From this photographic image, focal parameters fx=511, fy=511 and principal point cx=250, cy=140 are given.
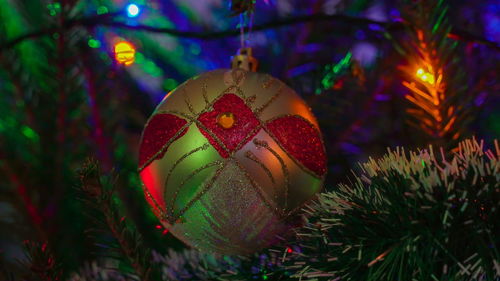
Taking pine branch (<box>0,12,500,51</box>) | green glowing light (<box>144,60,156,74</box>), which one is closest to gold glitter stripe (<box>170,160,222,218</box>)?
pine branch (<box>0,12,500,51</box>)

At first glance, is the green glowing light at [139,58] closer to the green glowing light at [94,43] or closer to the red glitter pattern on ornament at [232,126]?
the green glowing light at [94,43]

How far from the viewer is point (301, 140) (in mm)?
588

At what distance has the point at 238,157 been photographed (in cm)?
56

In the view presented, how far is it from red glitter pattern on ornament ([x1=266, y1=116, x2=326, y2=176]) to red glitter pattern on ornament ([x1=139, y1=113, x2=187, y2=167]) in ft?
0.35

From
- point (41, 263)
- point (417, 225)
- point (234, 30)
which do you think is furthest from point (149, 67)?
point (417, 225)

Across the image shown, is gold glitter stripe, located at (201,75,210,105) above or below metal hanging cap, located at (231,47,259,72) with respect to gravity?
below

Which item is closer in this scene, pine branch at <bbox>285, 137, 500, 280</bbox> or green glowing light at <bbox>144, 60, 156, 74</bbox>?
pine branch at <bbox>285, 137, 500, 280</bbox>

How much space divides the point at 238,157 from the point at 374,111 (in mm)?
456

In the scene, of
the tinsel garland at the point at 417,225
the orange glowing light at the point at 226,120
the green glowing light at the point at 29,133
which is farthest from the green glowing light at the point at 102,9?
the tinsel garland at the point at 417,225

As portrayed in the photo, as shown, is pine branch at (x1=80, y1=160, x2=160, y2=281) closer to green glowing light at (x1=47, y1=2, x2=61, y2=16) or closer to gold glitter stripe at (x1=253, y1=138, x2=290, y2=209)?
gold glitter stripe at (x1=253, y1=138, x2=290, y2=209)

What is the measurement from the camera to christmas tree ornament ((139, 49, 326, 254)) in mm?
559

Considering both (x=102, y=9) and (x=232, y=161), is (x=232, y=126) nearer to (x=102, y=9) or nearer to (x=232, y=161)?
(x=232, y=161)

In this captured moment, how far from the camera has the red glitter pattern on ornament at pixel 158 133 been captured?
1.92 feet

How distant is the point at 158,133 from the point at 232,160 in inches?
4.0
